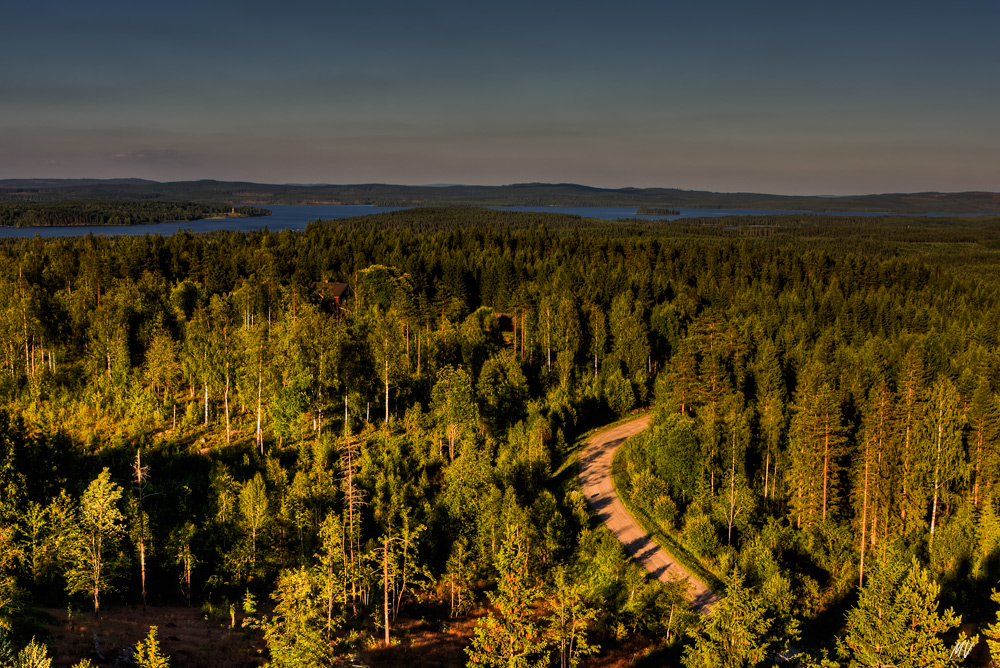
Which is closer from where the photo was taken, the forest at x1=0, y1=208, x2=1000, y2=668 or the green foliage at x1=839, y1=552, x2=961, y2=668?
the green foliage at x1=839, y1=552, x2=961, y2=668

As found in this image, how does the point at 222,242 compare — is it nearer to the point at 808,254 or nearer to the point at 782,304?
the point at 782,304

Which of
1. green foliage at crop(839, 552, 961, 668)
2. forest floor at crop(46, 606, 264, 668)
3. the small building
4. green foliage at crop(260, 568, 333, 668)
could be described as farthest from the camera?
the small building

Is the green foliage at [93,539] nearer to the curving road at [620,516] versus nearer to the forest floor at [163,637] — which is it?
the forest floor at [163,637]

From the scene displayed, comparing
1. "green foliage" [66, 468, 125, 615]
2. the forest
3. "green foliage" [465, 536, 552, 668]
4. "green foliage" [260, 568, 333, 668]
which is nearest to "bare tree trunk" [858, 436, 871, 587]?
the forest

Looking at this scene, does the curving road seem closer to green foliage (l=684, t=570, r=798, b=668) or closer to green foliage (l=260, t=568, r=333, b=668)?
green foliage (l=684, t=570, r=798, b=668)

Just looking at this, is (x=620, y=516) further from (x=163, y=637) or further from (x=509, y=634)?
(x=163, y=637)

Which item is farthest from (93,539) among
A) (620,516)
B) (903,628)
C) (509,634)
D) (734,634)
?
(903,628)
